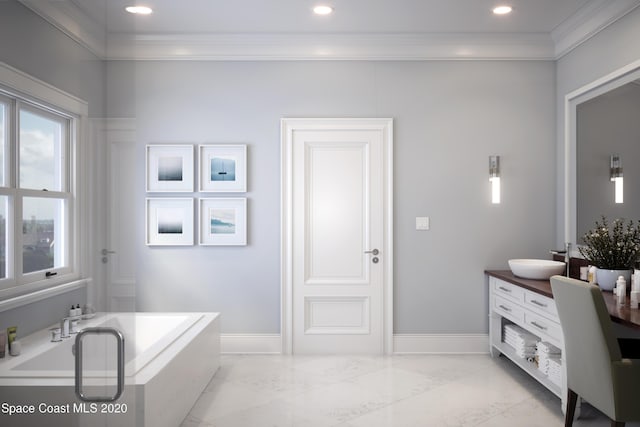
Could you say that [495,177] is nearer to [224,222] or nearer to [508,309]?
[508,309]

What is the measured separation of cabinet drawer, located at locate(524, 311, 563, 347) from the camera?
2773 millimetres

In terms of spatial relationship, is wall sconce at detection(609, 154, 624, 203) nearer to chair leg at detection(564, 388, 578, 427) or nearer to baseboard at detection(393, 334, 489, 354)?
chair leg at detection(564, 388, 578, 427)

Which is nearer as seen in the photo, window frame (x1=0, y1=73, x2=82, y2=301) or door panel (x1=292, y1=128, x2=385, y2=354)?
window frame (x1=0, y1=73, x2=82, y2=301)

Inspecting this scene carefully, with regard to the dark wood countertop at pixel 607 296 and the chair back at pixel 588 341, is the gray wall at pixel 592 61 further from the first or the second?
the chair back at pixel 588 341

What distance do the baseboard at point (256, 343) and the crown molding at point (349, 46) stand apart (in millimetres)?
2387

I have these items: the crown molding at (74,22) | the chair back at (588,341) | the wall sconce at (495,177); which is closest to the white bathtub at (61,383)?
the crown molding at (74,22)

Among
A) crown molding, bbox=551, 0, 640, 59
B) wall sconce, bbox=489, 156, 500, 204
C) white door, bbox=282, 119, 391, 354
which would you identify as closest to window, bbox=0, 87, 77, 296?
white door, bbox=282, 119, 391, 354

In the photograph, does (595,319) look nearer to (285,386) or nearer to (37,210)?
(285,386)

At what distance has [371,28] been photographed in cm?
375

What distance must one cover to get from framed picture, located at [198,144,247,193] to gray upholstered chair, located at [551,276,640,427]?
8.38 feet

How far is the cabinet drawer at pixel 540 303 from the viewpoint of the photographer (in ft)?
9.25

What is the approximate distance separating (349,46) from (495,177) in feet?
5.43

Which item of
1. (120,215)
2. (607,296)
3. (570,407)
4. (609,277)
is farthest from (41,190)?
(609,277)

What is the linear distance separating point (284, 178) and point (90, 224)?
2.97m
